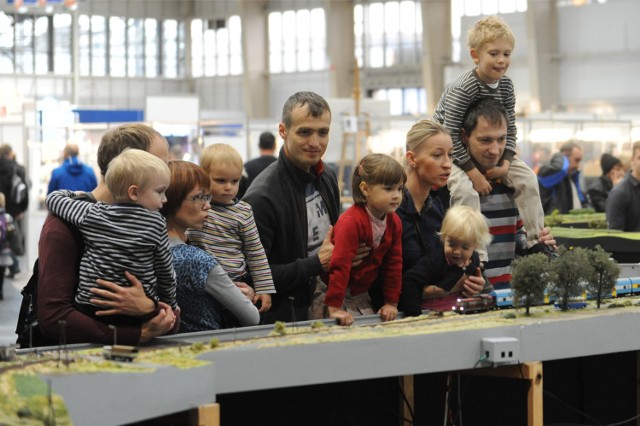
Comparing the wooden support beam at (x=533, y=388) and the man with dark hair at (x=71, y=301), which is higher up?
the man with dark hair at (x=71, y=301)

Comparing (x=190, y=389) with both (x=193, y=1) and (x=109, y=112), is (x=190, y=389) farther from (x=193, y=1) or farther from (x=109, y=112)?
(x=193, y=1)

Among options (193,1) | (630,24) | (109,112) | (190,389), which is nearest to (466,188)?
(190,389)

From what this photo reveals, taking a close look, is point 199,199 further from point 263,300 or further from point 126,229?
point 263,300

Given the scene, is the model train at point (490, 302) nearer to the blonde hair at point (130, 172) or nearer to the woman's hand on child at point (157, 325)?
the woman's hand on child at point (157, 325)

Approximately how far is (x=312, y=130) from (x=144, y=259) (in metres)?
1.34

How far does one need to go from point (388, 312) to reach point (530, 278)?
0.60m

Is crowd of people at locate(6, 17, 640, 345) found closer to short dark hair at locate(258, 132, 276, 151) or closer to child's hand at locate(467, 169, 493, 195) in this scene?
child's hand at locate(467, 169, 493, 195)

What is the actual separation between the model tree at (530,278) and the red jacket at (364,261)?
541 mm

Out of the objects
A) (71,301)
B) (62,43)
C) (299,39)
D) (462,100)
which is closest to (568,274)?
(462,100)

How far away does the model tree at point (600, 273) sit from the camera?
504 centimetres

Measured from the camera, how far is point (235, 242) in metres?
4.99

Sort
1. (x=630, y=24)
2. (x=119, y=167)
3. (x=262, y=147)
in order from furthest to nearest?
(x=630, y=24)
(x=262, y=147)
(x=119, y=167)

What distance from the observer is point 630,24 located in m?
31.5

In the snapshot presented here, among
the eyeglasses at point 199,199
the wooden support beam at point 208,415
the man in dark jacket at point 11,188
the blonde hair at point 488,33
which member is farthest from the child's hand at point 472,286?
the man in dark jacket at point 11,188
